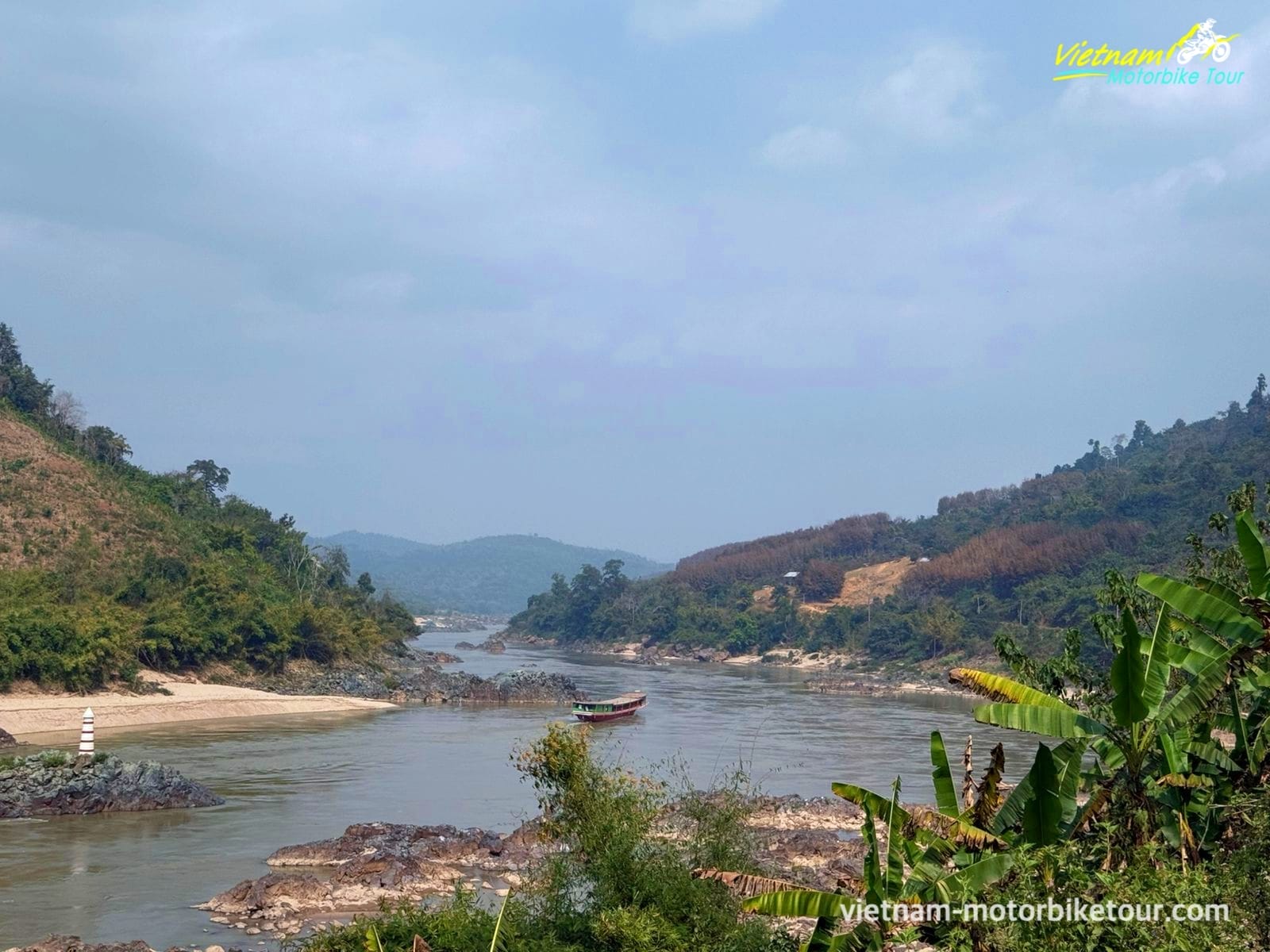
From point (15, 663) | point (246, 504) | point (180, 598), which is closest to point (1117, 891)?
point (15, 663)

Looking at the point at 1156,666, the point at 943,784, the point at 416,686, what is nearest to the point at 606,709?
the point at 416,686

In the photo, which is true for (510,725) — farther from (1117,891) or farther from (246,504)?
(246,504)

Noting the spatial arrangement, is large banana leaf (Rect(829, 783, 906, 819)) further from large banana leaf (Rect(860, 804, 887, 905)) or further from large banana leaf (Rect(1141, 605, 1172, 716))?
large banana leaf (Rect(1141, 605, 1172, 716))

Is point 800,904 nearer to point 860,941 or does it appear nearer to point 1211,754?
point 860,941

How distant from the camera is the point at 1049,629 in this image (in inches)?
2611

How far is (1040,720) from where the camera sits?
334 inches

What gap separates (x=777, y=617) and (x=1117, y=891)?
8504 centimetres

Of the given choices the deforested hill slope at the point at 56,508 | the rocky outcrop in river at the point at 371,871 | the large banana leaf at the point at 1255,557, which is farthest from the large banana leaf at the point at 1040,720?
the deforested hill slope at the point at 56,508

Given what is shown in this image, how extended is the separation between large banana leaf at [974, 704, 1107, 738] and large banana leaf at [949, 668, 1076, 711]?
0.13m

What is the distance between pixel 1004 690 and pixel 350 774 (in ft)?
78.9

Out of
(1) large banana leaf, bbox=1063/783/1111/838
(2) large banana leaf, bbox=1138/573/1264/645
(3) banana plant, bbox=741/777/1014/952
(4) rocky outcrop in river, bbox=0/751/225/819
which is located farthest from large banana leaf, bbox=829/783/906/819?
(4) rocky outcrop in river, bbox=0/751/225/819

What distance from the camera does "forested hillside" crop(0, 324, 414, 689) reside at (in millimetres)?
41156

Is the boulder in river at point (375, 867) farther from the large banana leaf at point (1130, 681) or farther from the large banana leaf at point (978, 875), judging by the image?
the large banana leaf at point (1130, 681)

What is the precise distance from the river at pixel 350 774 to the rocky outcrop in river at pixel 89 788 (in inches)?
18.3
